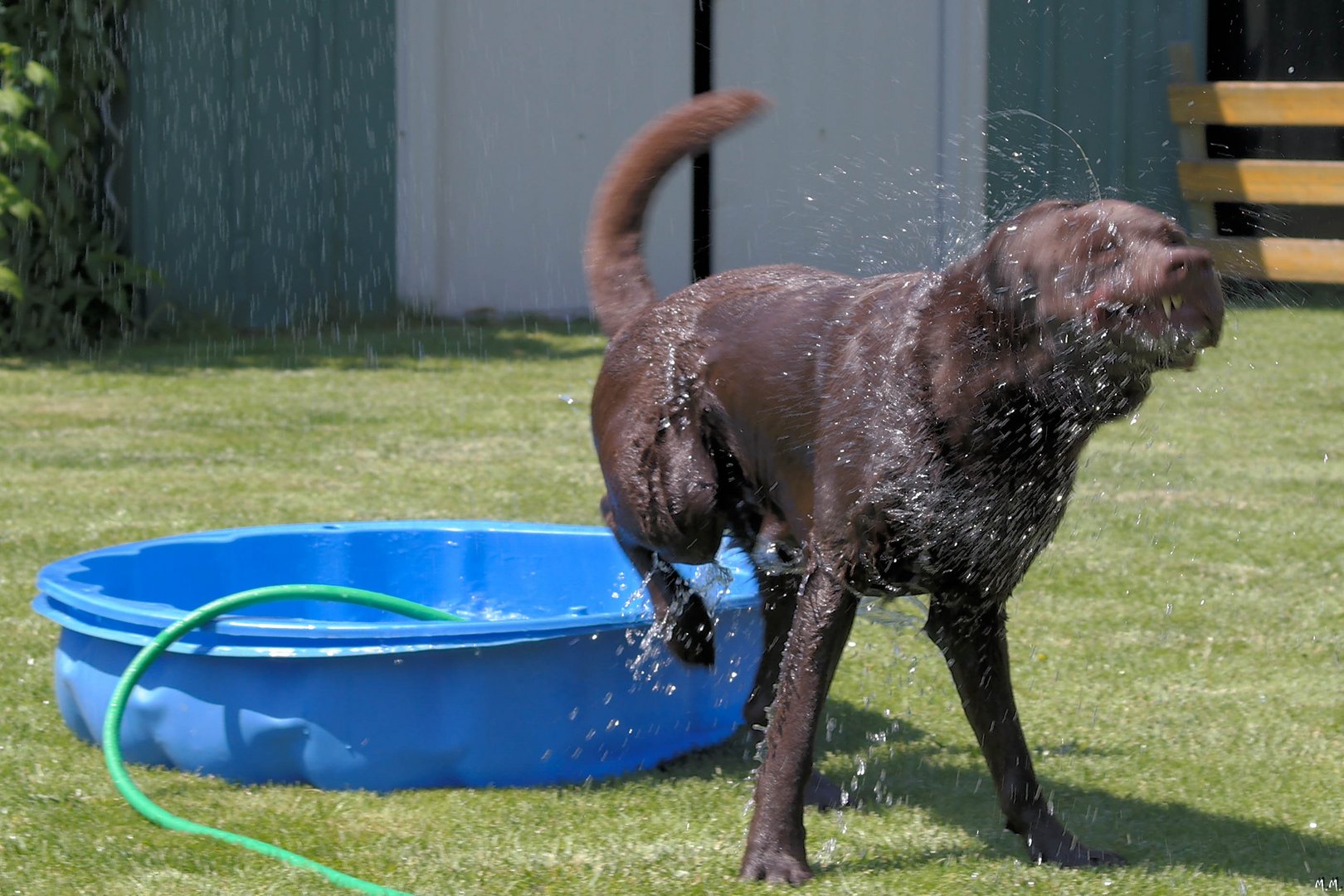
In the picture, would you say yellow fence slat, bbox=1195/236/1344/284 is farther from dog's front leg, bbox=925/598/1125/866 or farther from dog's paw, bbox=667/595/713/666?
dog's front leg, bbox=925/598/1125/866

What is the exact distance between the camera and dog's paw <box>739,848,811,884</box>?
9.78 feet

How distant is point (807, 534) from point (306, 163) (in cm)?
803

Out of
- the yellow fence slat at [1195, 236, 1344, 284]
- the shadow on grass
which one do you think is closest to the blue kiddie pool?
the shadow on grass

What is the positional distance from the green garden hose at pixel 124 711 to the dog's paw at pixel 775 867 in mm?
603

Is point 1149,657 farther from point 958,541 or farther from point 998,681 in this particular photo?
point 958,541

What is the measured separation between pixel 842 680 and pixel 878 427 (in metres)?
1.66

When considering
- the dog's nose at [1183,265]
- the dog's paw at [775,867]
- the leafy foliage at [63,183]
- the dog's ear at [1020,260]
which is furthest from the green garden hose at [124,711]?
the leafy foliage at [63,183]

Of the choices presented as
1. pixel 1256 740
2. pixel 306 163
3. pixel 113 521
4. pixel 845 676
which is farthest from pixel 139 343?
pixel 1256 740

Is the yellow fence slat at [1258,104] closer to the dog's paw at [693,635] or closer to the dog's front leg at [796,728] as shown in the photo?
the dog's paw at [693,635]

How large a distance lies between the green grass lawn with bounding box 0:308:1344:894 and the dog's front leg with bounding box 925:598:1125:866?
0.06 metres

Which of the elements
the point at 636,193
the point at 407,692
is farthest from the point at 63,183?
the point at 407,692

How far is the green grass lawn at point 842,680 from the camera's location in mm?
3125

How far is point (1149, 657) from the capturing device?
4531mm

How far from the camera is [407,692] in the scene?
3369 mm
